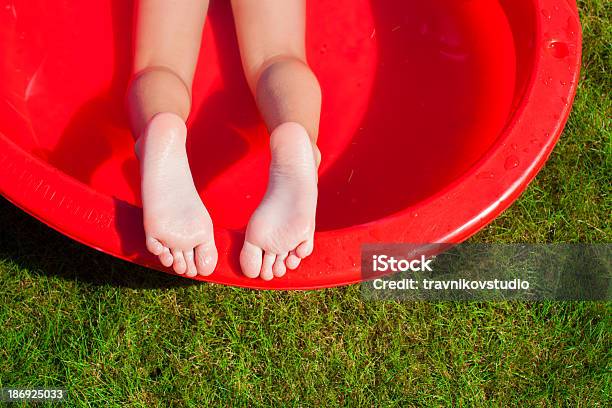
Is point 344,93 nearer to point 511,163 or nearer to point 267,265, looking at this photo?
point 511,163

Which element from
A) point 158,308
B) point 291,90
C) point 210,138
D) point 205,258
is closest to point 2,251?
point 158,308

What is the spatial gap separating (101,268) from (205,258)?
57cm

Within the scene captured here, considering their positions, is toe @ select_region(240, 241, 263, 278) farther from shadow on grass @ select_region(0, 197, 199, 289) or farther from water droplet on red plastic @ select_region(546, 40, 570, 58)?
water droplet on red plastic @ select_region(546, 40, 570, 58)

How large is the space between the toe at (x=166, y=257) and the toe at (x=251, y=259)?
118 millimetres

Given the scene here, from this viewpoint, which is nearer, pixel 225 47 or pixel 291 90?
pixel 291 90

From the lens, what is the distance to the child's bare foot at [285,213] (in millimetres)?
1149

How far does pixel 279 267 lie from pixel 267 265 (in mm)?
24

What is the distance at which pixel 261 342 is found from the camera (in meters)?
1.62

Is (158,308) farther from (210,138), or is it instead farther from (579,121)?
(579,121)

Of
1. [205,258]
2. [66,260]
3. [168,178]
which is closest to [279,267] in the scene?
[205,258]

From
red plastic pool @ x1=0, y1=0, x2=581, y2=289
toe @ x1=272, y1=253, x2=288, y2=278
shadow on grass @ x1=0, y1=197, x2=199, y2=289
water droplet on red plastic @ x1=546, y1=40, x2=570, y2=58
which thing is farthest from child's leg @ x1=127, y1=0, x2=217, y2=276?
water droplet on red plastic @ x1=546, y1=40, x2=570, y2=58

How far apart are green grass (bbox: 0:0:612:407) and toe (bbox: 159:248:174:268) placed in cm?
47

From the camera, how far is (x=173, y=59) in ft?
4.72

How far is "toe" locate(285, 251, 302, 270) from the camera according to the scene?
1.20 m
